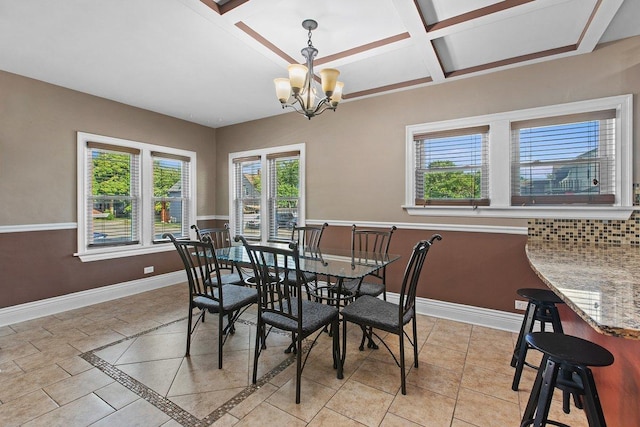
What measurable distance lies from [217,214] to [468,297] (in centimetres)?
431

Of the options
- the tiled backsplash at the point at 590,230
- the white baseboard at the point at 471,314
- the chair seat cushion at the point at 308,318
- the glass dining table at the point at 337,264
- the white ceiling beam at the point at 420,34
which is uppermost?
the white ceiling beam at the point at 420,34

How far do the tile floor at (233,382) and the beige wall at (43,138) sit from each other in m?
1.29

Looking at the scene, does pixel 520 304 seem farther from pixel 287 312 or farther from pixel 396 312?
pixel 287 312

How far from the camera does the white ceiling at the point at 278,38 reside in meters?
2.17

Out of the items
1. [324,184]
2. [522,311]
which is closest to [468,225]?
[522,311]

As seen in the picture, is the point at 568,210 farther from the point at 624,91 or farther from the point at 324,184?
the point at 324,184

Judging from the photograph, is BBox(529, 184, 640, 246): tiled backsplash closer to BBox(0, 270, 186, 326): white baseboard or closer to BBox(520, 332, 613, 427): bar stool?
BBox(520, 332, 613, 427): bar stool

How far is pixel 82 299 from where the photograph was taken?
12.2ft

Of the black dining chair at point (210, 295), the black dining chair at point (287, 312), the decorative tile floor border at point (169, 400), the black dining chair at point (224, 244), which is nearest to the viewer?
the decorative tile floor border at point (169, 400)

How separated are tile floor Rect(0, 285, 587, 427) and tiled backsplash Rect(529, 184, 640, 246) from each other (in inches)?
42.1

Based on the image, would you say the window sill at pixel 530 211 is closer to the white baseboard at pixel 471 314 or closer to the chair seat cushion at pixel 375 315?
the white baseboard at pixel 471 314

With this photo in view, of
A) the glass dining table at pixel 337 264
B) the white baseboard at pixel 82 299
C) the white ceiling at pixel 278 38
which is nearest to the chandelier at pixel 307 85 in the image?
the white ceiling at pixel 278 38

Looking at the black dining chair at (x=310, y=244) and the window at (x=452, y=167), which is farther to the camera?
the window at (x=452, y=167)

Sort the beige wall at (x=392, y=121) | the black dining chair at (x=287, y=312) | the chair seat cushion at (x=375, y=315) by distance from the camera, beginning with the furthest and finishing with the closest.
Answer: the beige wall at (x=392, y=121)
the chair seat cushion at (x=375, y=315)
the black dining chair at (x=287, y=312)
